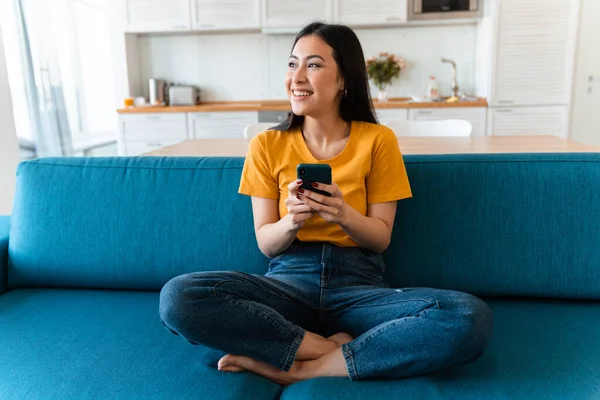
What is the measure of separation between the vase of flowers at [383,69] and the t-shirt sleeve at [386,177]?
130 inches

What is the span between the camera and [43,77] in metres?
3.70

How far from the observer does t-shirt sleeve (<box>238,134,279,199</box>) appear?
1.37 meters

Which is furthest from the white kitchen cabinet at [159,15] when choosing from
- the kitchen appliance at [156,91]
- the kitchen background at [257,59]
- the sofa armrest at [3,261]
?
the sofa armrest at [3,261]

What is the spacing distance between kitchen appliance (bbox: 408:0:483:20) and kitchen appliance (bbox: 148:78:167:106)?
231 cm

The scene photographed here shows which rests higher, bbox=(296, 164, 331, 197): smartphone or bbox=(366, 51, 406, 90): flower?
bbox=(366, 51, 406, 90): flower

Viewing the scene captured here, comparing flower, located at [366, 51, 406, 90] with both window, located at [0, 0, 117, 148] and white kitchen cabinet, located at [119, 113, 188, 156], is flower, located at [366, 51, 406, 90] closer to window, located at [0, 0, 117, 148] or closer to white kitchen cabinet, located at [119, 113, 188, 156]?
white kitchen cabinet, located at [119, 113, 188, 156]

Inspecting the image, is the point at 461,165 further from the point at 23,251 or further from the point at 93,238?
the point at 23,251

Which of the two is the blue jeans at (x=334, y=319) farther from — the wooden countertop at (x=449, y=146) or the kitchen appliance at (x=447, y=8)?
the kitchen appliance at (x=447, y=8)

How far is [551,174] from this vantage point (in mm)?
1418

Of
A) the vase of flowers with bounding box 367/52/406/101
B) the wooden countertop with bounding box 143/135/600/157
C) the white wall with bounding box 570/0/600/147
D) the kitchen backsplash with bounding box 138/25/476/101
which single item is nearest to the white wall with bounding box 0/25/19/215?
the wooden countertop with bounding box 143/135/600/157

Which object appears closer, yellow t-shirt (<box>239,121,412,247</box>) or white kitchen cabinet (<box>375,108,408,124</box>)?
yellow t-shirt (<box>239,121,412,247</box>)

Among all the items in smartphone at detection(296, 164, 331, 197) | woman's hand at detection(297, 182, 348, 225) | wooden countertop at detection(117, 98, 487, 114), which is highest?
smartphone at detection(296, 164, 331, 197)

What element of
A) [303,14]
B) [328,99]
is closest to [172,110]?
[303,14]

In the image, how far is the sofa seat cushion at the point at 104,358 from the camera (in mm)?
1020
